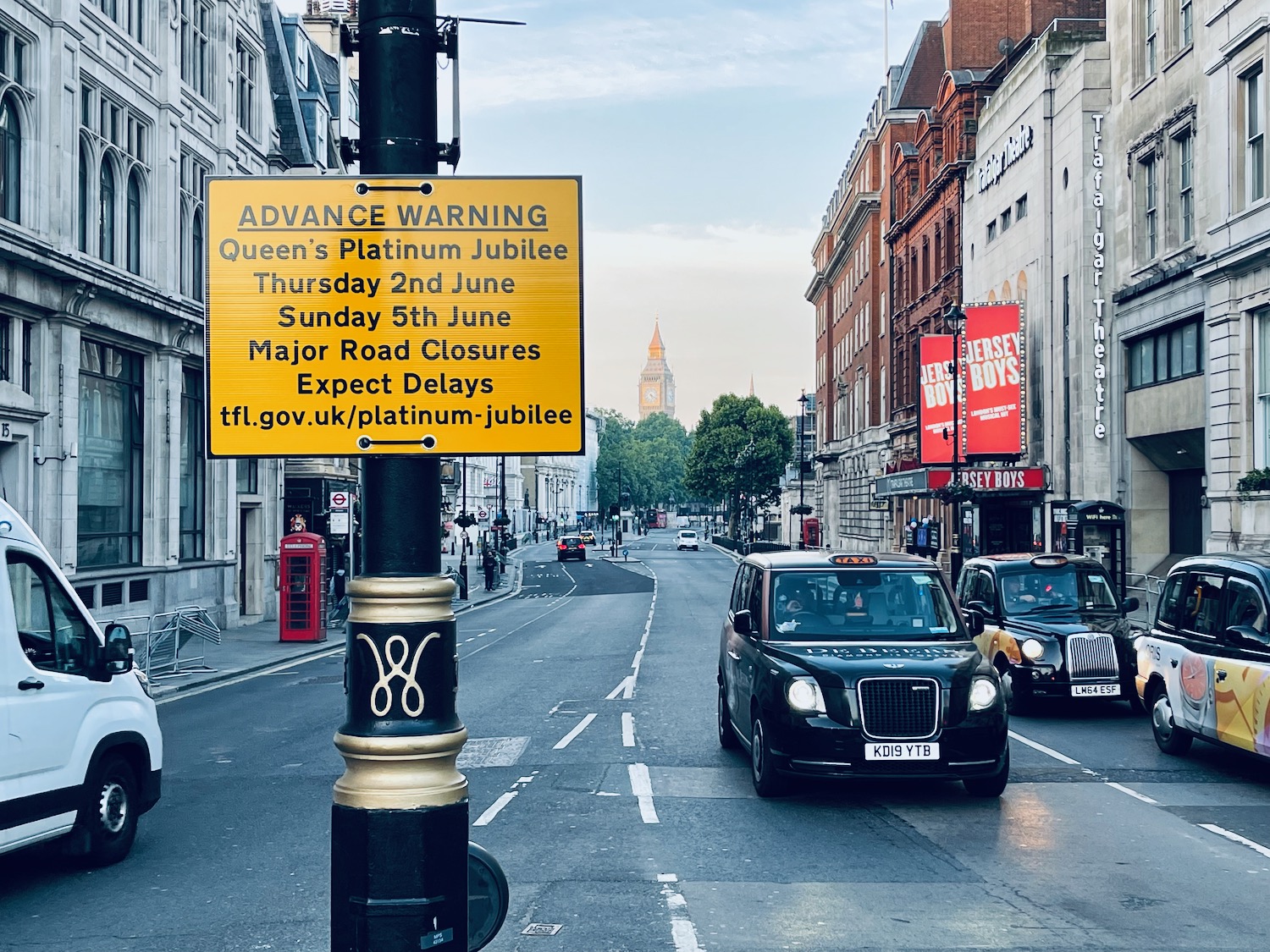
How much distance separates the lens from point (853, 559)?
39.7 ft

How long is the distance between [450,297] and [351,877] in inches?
64.9

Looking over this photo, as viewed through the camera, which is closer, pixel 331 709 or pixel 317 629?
pixel 331 709

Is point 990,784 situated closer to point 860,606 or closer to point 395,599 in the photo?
point 860,606

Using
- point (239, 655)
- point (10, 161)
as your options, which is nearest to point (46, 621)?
point (10, 161)

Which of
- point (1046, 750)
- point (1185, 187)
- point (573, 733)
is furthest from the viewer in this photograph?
point (1185, 187)

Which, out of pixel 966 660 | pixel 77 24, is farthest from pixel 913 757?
pixel 77 24

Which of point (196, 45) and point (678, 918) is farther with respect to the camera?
point (196, 45)

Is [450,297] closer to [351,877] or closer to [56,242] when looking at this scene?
[351,877]

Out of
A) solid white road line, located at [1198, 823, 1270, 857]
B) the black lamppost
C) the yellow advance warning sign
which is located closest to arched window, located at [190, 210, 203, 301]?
the black lamppost

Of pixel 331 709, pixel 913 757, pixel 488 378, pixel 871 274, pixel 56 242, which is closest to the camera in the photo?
pixel 488 378

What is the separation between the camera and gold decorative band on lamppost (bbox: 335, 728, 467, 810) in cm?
346

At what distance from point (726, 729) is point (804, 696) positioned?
326 centimetres

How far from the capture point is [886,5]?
62.8 m

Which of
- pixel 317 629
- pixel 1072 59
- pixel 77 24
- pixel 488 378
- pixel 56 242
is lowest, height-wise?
pixel 317 629
